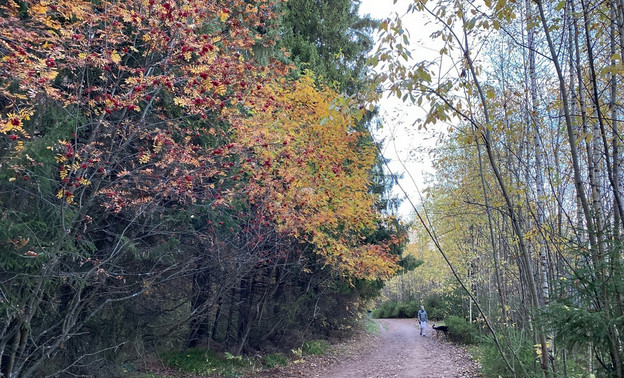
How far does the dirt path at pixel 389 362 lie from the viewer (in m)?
9.30

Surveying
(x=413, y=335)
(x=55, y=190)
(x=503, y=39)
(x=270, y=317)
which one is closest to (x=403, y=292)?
(x=413, y=335)

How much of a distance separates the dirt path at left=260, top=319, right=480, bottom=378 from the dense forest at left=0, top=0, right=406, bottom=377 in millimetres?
1240

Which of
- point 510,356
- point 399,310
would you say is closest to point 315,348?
point 510,356

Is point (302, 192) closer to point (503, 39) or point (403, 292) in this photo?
point (503, 39)

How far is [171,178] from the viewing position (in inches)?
182

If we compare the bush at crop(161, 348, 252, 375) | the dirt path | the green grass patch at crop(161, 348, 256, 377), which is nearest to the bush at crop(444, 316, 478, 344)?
the dirt path

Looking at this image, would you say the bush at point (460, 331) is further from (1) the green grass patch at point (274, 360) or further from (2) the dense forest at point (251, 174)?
(1) the green grass patch at point (274, 360)

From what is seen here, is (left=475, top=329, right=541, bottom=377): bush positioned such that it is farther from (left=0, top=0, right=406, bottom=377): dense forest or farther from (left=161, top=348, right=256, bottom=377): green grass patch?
(left=161, top=348, right=256, bottom=377): green grass patch

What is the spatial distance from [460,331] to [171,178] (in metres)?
12.9

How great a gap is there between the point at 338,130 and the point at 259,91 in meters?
3.53

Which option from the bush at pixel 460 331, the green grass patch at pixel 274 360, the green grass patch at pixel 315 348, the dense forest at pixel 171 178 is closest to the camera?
the dense forest at pixel 171 178

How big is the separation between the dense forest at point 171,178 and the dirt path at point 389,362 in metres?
1.24

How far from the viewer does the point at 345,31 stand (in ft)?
41.3

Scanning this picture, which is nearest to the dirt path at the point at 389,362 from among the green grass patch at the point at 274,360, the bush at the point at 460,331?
the green grass patch at the point at 274,360
